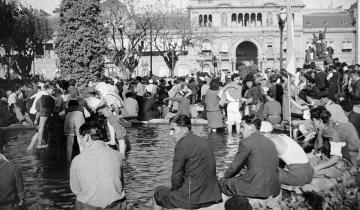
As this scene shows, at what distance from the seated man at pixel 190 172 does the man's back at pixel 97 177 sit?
72 cm

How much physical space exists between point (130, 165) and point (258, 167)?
4.72 m

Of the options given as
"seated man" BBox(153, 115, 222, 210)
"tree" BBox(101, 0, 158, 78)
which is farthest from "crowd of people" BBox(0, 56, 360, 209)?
"tree" BBox(101, 0, 158, 78)

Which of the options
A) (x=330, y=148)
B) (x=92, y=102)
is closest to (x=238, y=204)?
(x=330, y=148)

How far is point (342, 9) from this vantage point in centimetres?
9894

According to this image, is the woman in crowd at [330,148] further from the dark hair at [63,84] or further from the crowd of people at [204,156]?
the dark hair at [63,84]

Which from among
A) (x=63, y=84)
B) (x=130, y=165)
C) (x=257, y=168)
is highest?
(x=63, y=84)

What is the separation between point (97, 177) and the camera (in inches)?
231

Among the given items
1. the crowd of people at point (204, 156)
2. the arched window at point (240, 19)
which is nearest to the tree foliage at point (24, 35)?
the crowd of people at point (204, 156)

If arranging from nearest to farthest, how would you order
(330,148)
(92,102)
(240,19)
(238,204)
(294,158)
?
1. (238,204)
2. (294,158)
3. (330,148)
4. (92,102)
5. (240,19)

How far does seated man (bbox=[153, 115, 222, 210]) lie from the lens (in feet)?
20.7

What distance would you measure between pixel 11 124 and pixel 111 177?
14.6m

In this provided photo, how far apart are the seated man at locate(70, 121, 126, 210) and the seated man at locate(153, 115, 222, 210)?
0.69m

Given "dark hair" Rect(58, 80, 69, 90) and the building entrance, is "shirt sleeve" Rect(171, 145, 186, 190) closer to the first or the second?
"dark hair" Rect(58, 80, 69, 90)

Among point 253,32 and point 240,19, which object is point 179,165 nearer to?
point 253,32
